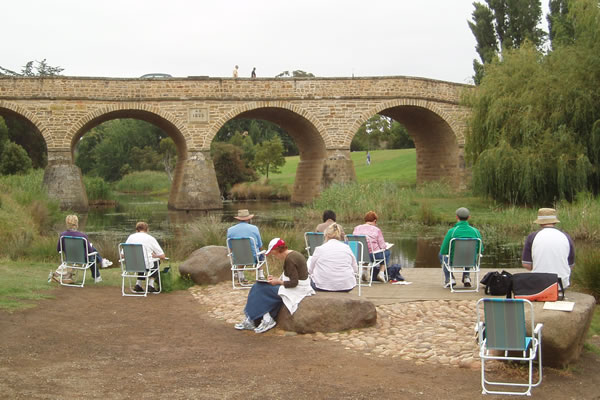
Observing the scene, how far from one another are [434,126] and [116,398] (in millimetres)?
27681

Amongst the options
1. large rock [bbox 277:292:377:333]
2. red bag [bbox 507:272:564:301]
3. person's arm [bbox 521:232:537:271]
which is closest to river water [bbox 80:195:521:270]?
person's arm [bbox 521:232:537:271]

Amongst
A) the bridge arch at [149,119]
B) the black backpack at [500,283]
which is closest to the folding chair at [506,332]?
the black backpack at [500,283]

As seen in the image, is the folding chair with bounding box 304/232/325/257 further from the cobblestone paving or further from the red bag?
the red bag

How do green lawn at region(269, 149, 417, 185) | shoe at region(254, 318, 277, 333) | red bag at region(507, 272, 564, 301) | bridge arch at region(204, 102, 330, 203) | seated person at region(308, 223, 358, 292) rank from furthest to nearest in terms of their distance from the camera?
green lawn at region(269, 149, 417, 185), bridge arch at region(204, 102, 330, 203), seated person at region(308, 223, 358, 292), shoe at region(254, 318, 277, 333), red bag at region(507, 272, 564, 301)

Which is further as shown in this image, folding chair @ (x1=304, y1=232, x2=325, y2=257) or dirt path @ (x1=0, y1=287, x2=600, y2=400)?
folding chair @ (x1=304, y1=232, x2=325, y2=257)

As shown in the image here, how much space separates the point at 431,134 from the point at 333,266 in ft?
85.5

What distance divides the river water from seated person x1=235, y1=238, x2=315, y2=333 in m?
5.98

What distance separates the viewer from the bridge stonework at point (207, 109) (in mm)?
27047

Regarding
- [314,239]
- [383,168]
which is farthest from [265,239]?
[383,168]

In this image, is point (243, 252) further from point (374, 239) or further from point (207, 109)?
point (207, 109)

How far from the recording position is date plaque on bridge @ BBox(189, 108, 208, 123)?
28144mm

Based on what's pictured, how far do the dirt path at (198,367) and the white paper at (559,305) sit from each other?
17.6 inches

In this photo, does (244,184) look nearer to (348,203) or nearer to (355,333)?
(348,203)

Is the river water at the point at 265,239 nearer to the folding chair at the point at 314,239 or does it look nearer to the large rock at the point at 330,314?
the folding chair at the point at 314,239
